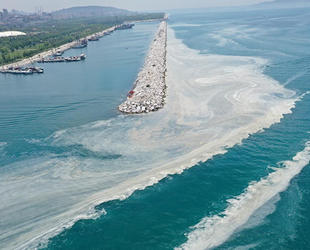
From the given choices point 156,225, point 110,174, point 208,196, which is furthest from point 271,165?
point 110,174

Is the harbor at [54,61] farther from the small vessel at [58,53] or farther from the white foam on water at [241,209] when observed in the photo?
the white foam on water at [241,209]

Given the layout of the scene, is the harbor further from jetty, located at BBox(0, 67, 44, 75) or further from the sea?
the sea

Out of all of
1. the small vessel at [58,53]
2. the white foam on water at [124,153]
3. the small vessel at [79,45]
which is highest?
the small vessel at [79,45]

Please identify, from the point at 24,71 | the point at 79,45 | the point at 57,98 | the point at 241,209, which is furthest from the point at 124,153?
the point at 79,45

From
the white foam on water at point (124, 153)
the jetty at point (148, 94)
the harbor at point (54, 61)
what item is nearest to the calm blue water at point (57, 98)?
the jetty at point (148, 94)

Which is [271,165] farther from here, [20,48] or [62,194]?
[20,48]

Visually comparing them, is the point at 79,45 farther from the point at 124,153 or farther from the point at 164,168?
the point at 164,168
